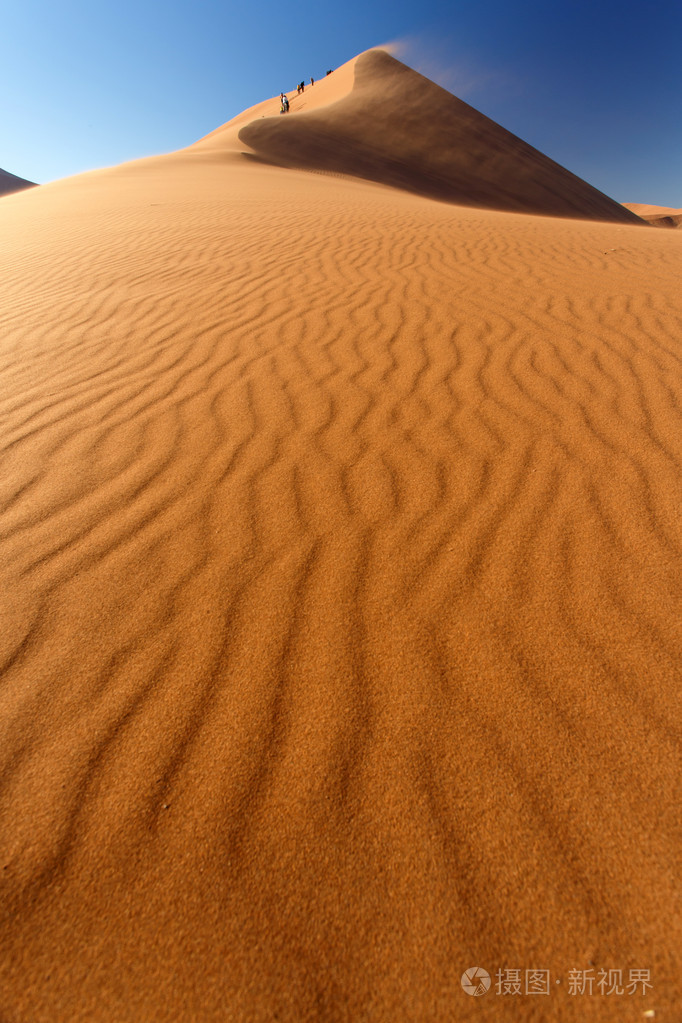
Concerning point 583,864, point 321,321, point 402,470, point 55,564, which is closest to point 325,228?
point 321,321

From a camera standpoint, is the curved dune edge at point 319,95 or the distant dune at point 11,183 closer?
the curved dune edge at point 319,95

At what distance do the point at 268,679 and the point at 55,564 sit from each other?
3.39 feet

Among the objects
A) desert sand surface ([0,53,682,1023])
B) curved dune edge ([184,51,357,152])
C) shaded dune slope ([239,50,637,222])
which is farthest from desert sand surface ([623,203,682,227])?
desert sand surface ([0,53,682,1023])

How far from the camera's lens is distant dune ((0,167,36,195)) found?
5912 cm

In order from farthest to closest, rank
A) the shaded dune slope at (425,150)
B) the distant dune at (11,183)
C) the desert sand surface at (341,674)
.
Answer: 1. the distant dune at (11,183)
2. the shaded dune slope at (425,150)
3. the desert sand surface at (341,674)

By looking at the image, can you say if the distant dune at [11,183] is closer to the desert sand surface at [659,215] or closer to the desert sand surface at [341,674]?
the desert sand surface at [659,215]

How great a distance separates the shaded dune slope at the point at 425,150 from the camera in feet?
67.0

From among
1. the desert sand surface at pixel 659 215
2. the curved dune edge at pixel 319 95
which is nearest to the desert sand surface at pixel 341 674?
the curved dune edge at pixel 319 95

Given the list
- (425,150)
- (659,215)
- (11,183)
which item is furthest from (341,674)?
(11,183)

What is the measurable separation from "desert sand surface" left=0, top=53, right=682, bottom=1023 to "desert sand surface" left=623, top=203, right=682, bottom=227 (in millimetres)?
48990

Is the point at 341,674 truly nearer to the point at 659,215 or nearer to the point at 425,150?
the point at 425,150

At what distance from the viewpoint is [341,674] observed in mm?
1572

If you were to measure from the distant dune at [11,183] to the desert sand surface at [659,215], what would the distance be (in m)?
65.6

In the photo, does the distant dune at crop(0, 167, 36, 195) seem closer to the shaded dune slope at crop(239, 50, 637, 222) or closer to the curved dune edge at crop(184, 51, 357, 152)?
the curved dune edge at crop(184, 51, 357, 152)
